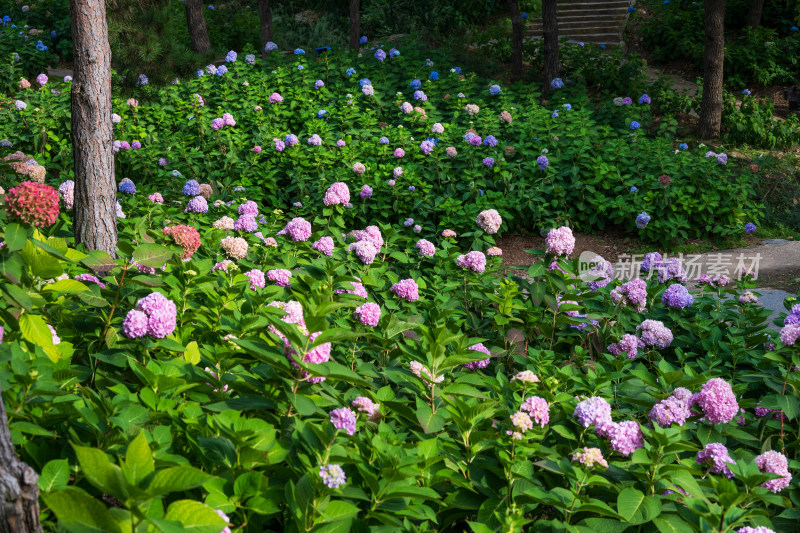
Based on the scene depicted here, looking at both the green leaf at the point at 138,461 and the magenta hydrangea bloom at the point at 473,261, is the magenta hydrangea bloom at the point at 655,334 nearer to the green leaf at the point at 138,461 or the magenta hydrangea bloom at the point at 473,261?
the magenta hydrangea bloom at the point at 473,261

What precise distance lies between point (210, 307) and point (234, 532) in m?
1.20

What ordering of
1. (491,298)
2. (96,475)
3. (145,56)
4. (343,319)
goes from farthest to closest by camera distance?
(145,56) < (491,298) < (343,319) < (96,475)

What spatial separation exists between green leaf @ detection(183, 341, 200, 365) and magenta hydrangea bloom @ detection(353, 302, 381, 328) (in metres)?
0.73

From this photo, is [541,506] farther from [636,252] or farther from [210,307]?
[636,252]

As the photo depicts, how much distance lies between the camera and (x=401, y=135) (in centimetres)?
720

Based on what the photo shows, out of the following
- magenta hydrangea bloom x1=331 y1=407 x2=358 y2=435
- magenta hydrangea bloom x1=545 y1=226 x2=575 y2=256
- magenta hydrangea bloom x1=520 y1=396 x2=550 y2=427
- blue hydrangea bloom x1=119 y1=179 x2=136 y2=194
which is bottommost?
blue hydrangea bloom x1=119 y1=179 x2=136 y2=194

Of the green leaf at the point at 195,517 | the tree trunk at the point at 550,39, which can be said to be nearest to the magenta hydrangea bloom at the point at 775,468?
the green leaf at the point at 195,517

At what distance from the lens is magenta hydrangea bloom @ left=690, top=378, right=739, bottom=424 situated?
2258mm

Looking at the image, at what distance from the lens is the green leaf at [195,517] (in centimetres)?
133

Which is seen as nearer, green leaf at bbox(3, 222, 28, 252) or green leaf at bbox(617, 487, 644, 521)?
green leaf at bbox(617, 487, 644, 521)

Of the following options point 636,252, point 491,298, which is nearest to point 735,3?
point 636,252

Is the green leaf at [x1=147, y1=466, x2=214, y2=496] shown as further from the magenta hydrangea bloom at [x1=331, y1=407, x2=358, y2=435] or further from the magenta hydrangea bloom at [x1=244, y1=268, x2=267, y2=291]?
the magenta hydrangea bloom at [x1=244, y1=268, x2=267, y2=291]

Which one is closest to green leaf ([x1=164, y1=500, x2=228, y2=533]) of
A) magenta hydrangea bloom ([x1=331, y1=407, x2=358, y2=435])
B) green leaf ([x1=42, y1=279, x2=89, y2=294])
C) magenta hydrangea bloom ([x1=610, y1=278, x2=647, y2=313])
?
magenta hydrangea bloom ([x1=331, y1=407, x2=358, y2=435])

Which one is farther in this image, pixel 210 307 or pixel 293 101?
pixel 293 101
